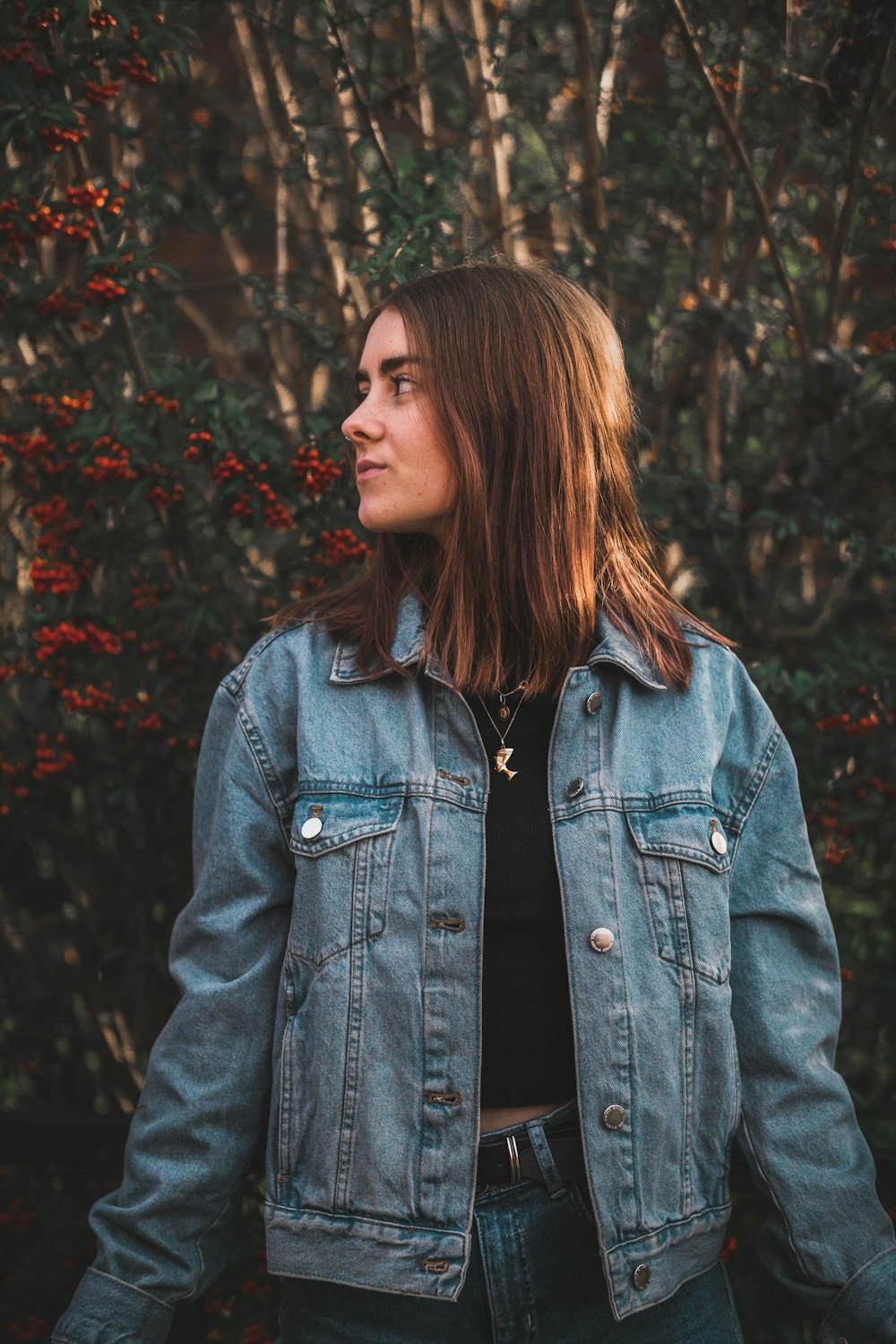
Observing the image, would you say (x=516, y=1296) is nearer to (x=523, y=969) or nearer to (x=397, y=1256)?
(x=397, y=1256)

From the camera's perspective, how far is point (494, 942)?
129cm

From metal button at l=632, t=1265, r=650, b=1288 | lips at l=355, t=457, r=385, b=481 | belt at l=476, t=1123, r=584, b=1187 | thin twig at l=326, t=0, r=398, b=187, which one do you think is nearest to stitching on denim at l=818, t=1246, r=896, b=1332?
metal button at l=632, t=1265, r=650, b=1288

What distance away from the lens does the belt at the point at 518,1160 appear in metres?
1.25

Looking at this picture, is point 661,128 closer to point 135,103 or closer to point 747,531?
point 747,531

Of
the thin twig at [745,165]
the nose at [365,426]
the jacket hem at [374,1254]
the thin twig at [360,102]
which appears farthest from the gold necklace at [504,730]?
the thin twig at [745,165]

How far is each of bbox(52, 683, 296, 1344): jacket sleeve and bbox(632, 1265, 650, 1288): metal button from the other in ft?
1.51

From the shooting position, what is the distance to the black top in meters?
1.28

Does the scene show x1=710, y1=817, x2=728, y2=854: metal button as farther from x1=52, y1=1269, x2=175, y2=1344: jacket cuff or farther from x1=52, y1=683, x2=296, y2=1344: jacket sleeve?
x1=52, y1=1269, x2=175, y2=1344: jacket cuff

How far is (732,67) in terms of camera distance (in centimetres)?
224

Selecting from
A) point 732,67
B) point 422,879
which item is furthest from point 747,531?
point 422,879

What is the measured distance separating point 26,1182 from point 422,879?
4.23ft

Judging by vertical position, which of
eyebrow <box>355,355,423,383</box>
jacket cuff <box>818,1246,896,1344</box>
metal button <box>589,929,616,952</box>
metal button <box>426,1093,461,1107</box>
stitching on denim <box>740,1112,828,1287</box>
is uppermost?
eyebrow <box>355,355,423,383</box>

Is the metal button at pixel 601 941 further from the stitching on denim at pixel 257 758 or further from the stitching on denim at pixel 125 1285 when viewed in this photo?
the stitching on denim at pixel 125 1285

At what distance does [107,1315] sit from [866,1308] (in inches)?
34.1
